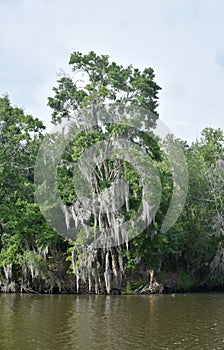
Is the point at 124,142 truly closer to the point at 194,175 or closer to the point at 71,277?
the point at 194,175

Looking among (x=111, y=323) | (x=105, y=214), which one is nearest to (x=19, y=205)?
(x=105, y=214)

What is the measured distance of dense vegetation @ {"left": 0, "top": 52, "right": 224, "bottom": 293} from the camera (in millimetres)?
22875

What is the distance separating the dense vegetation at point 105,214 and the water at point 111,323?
243cm

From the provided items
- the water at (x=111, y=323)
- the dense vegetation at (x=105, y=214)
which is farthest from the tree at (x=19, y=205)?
the water at (x=111, y=323)

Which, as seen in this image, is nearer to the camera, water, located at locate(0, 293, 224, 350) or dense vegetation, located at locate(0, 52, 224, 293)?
water, located at locate(0, 293, 224, 350)

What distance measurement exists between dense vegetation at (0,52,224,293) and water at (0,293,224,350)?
243cm

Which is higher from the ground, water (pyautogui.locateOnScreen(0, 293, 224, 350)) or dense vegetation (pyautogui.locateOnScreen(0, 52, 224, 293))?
dense vegetation (pyautogui.locateOnScreen(0, 52, 224, 293))

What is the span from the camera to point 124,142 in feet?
76.5

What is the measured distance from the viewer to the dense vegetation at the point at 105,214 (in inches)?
901

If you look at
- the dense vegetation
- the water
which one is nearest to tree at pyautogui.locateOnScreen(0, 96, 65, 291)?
the dense vegetation

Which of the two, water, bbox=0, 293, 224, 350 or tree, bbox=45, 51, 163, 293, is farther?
tree, bbox=45, 51, 163, 293

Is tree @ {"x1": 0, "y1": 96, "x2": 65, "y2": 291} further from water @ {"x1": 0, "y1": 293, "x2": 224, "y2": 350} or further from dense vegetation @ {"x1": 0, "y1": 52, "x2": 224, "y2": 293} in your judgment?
water @ {"x1": 0, "y1": 293, "x2": 224, "y2": 350}

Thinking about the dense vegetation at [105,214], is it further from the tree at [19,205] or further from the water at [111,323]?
the water at [111,323]

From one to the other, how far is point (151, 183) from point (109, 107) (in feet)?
14.9
